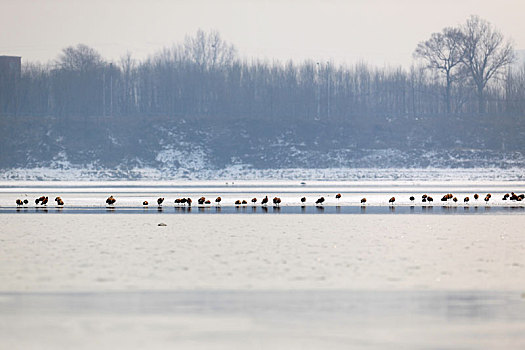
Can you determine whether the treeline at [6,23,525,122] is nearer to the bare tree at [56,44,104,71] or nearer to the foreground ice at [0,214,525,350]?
the bare tree at [56,44,104,71]

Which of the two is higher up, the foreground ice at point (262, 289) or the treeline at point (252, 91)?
the treeline at point (252, 91)

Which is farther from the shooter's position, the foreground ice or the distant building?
the distant building

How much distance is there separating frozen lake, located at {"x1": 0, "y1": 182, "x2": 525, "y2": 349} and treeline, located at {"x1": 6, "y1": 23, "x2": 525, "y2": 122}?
92214 mm

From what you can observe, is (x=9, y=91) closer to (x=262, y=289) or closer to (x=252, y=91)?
(x=252, y=91)

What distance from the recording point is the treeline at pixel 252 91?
4663 inches

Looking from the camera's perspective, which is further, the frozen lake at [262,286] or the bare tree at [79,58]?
the bare tree at [79,58]

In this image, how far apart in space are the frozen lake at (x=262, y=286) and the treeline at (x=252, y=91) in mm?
92214

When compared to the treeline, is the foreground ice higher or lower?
lower

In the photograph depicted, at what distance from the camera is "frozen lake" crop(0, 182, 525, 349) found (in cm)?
1158

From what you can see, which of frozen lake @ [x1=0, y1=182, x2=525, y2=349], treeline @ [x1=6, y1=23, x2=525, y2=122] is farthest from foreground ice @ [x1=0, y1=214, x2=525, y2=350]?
treeline @ [x1=6, y1=23, x2=525, y2=122]

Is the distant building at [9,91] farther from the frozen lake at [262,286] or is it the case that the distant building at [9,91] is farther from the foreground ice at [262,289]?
the foreground ice at [262,289]

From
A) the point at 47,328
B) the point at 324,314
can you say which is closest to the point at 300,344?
the point at 324,314

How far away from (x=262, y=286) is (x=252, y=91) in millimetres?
106983

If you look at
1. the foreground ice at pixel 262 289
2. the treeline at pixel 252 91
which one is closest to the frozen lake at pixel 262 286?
the foreground ice at pixel 262 289
